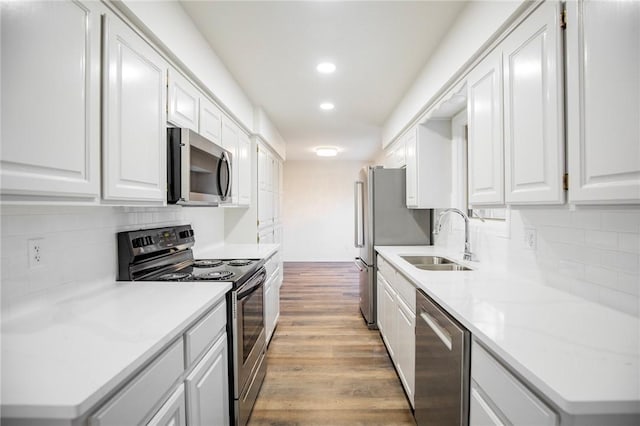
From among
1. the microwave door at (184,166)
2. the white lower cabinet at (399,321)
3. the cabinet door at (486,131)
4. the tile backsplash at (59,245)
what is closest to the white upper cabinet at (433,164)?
the white lower cabinet at (399,321)

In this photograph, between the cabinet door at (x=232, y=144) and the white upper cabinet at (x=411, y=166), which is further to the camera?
the white upper cabinet at (x=411, y=166)

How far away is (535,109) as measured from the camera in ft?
4.09

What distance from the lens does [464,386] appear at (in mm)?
1174

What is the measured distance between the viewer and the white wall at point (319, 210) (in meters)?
7.50

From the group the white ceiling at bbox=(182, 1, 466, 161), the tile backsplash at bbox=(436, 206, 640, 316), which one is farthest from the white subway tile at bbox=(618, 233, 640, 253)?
the white ceiling at bbox=(182, 1, 466, 161)

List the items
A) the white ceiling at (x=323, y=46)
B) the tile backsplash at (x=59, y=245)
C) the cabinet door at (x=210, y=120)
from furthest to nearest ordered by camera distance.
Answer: the cabinet door at (x=210, y=120), the white ceiling at (x=323, y=46), the tile backsplash at (x=59, y=245)

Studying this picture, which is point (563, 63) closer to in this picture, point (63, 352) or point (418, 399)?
point (418, 399)

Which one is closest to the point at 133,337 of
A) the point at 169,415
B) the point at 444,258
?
the point at 169,415

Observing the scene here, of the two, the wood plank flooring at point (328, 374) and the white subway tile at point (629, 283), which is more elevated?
the white subway tile at point (629, 283)

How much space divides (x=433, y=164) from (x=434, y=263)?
931 millimetres

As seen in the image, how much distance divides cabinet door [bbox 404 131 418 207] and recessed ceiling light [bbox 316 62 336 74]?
3.20 ft

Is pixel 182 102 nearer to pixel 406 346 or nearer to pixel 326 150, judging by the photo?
pixel 406 346

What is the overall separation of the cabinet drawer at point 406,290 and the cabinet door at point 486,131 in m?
0.65

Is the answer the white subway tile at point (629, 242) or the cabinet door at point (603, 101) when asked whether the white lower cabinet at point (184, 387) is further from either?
the white subway tile at point (629, 242)
